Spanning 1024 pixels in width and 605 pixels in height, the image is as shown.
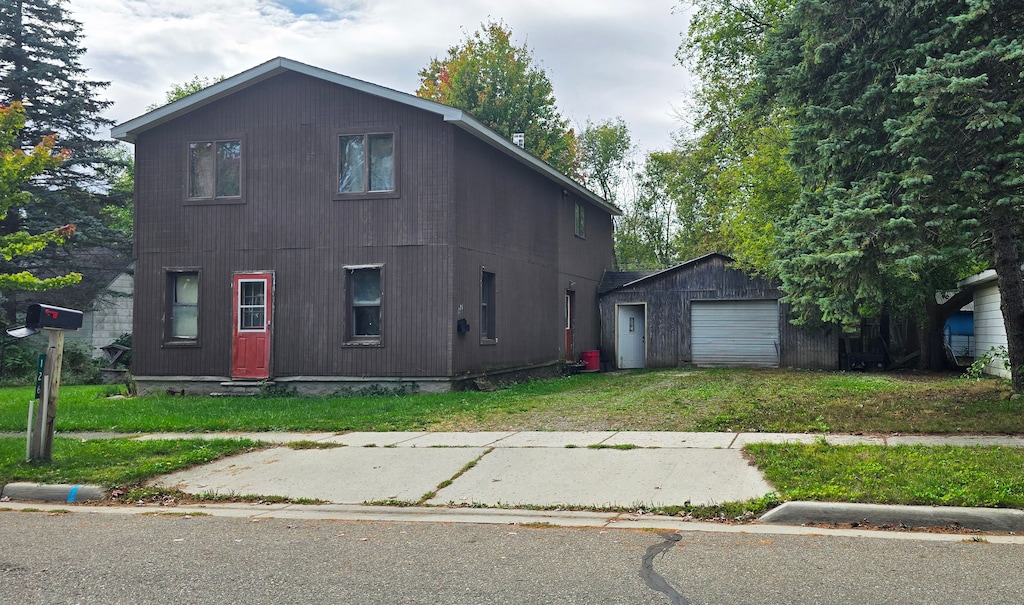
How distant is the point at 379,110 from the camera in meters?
17.6

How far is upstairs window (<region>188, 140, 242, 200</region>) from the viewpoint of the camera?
18453 millimetres

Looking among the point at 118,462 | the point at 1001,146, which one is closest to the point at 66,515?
the point at 118,462

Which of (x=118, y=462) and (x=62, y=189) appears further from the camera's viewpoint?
(x=62, y=189)

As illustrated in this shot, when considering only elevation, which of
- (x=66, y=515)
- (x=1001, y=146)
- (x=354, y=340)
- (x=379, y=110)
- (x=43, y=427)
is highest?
(x=379, y=110)

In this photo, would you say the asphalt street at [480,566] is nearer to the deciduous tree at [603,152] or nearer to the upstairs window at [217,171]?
the upstairs window at [217,171]

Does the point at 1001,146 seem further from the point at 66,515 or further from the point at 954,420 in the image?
the point at 66,515

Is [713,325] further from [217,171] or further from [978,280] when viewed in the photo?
[217,171]

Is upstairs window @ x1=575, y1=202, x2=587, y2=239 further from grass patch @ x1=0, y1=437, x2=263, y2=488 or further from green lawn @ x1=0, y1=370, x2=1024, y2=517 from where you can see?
grass patch @ x1=0, y1=437, x2=263, y2=488

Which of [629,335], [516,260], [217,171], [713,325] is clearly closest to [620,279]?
[629,335]

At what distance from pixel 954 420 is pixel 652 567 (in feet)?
22.3

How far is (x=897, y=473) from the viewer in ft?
25.1

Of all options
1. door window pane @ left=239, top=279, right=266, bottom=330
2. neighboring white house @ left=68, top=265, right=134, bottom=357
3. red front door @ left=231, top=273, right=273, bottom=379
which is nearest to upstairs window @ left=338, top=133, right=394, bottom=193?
red front door @ left=231, top=273, right=273, bottom=379

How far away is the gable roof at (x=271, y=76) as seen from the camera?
1708 centimetres

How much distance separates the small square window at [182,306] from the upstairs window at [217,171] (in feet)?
5.95
